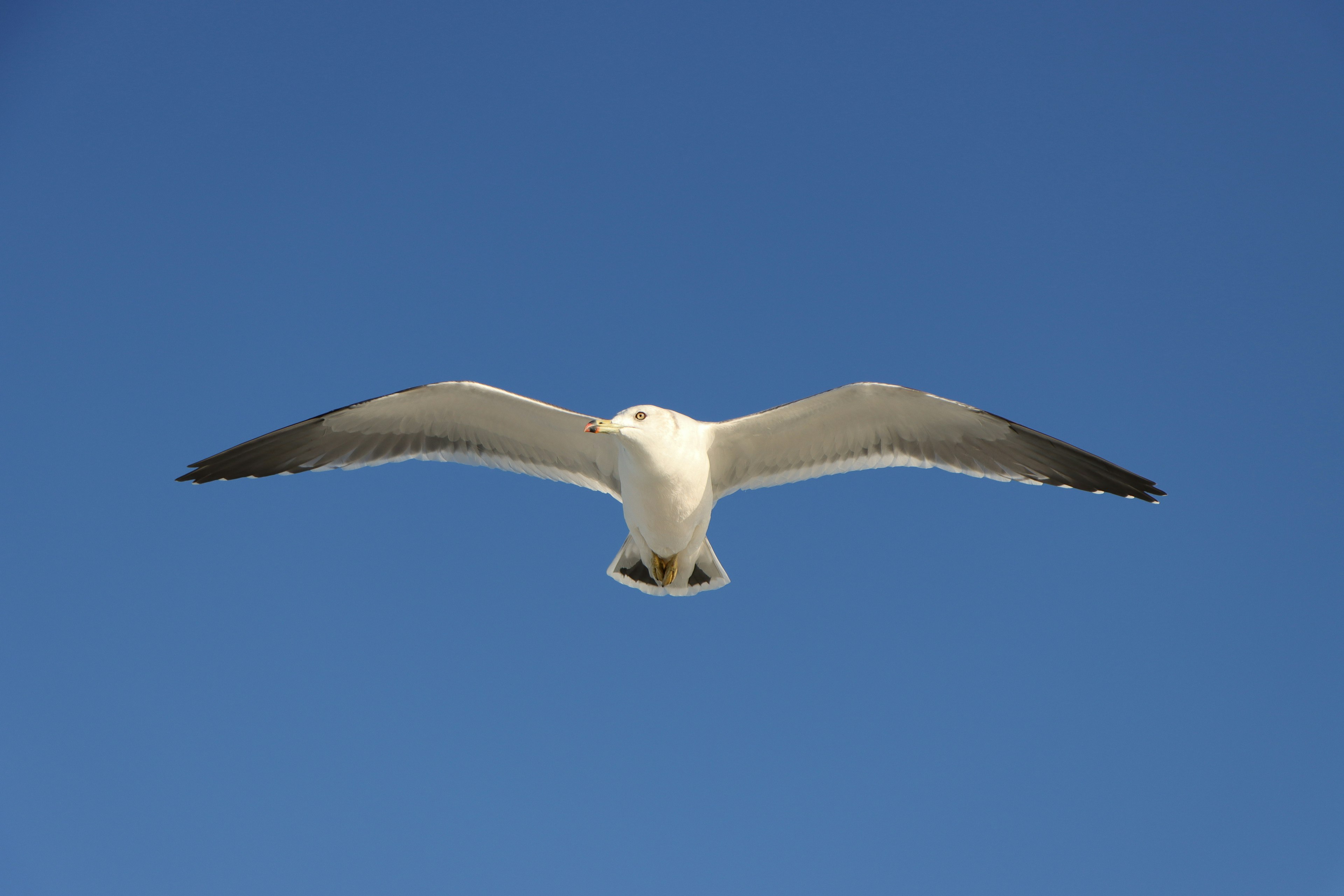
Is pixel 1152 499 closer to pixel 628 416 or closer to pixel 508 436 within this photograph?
pixel 628 416

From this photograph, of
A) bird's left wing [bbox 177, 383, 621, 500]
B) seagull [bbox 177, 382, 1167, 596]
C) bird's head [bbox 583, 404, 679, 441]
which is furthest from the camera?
bird's left wing [bbox 177, 383, 621, 500]

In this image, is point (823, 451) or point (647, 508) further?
point (823, 451)

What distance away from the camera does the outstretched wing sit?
740 cm

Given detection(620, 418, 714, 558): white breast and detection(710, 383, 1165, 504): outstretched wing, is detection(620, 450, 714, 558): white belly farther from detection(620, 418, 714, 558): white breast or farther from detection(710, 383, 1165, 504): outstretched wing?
detection(710, 383, 1165, 504): outstretched wing

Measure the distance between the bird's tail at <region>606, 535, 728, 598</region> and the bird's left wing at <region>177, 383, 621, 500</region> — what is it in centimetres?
61

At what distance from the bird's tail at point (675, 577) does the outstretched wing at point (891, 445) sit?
2.54ft

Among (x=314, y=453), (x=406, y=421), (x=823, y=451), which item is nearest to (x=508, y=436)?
(x=406, y=421)

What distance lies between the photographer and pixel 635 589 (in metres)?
8.38

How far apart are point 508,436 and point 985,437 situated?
4.52 metres

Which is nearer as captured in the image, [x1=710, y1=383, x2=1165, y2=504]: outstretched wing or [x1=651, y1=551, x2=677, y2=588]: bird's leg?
[x1=710, y1=383, x2=1165, y2=504]: outstretched wing

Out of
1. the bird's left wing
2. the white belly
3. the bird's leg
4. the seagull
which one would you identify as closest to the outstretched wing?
the seagull

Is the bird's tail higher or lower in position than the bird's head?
lower

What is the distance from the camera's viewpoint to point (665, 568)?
318 inches

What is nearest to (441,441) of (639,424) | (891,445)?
(639,424)
